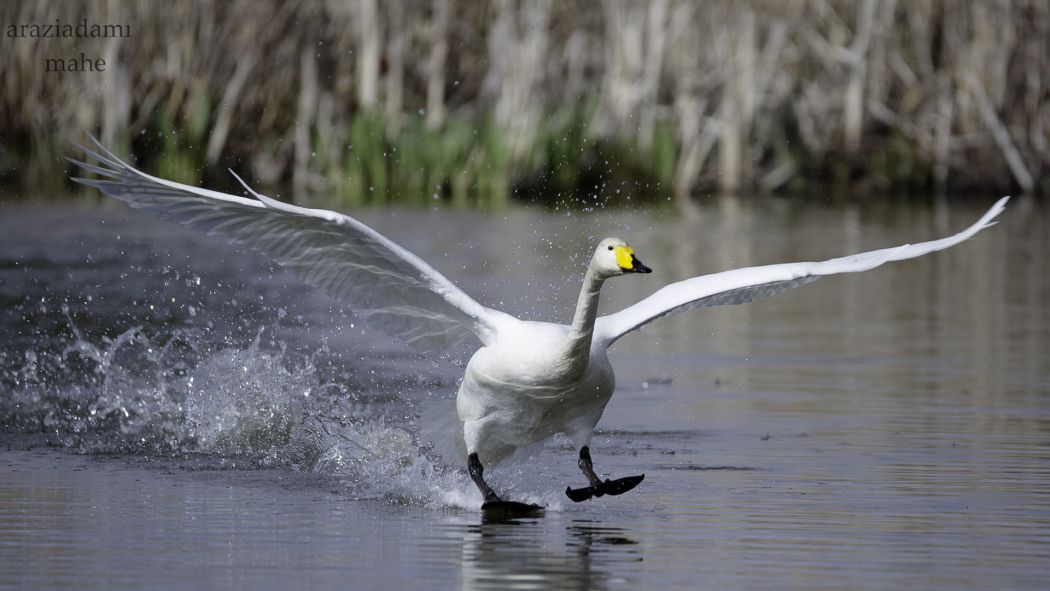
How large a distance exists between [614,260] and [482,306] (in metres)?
0.97

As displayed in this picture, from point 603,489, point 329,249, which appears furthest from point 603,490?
point 329,249

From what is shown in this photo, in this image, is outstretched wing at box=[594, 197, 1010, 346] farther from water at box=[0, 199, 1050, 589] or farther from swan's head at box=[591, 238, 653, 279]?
water at box=[0, 199, 1050, 589]

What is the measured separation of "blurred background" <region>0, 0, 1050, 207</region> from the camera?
25000 millimetres

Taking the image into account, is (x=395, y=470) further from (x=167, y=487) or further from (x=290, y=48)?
(x=290, y=48)

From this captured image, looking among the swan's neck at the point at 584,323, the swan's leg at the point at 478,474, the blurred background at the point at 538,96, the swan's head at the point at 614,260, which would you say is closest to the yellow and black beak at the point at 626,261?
the swan's head at the point at 614,260

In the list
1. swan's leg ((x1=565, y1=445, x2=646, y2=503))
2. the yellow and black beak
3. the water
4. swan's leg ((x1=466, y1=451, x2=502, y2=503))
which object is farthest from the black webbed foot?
the yellow and black beak

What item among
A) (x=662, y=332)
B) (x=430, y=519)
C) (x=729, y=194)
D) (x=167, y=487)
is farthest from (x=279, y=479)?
(x=729, y=194)

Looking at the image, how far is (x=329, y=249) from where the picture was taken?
27.6 ft

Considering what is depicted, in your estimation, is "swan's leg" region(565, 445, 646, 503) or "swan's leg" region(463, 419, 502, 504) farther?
"swan's leg" region(463, 419, 502, 504)

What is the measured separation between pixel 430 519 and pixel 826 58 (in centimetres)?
2096

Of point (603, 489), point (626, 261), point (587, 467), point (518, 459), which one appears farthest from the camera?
point (518, 459)

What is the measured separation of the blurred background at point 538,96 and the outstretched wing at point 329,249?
14835 millimetres

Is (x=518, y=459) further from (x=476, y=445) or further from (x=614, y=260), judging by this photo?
(x=614, y=260)

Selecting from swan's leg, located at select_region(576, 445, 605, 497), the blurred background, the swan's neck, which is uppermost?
the blurred background
